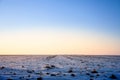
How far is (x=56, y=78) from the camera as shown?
19.4 meters

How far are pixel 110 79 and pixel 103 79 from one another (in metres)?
0.75

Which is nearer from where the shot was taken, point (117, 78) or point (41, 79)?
point (41, 79)

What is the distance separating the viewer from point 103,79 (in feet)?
63.8

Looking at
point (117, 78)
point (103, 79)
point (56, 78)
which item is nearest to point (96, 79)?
point (103, 79)

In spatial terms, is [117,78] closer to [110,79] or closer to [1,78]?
[110,79]

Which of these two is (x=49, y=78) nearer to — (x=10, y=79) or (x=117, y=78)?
(x=10, y=79)

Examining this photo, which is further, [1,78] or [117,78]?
[117,78]

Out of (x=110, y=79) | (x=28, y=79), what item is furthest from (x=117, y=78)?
(x=28, y=79)

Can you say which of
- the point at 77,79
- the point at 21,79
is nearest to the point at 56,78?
the point at 77,79

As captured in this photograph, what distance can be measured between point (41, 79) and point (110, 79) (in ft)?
22.8

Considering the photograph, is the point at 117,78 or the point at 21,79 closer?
the point at 21,79

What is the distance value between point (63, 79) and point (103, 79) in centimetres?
404

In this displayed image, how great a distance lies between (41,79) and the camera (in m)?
18.5

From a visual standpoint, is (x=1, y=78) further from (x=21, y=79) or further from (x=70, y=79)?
(x=70, y=79)
